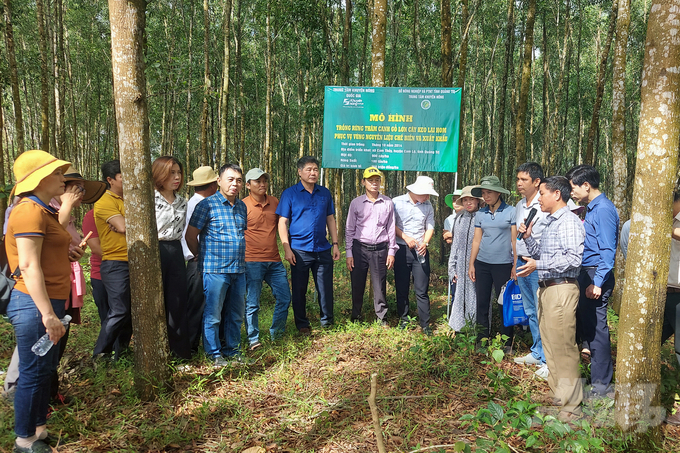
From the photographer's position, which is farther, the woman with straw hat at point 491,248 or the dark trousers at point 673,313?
the woman with straw hat at point 491,248

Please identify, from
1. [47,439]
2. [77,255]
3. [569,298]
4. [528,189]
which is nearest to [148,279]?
[77,255]

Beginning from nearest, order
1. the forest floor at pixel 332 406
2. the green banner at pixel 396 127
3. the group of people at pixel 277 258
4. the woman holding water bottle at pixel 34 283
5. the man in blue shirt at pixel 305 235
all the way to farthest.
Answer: the woman holding water bottle at pixel 34 283 < the group of people at pixel 277 258 < the forest floor at pixel 332 406 < the man in blue shirt at pixel 305 235 < the green banner at pixel 396 127

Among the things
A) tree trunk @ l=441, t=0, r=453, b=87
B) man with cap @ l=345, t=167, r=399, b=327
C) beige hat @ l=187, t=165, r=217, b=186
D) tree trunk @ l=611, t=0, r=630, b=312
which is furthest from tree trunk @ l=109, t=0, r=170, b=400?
tree trunk @ l=611, t=0, r=630, b=312

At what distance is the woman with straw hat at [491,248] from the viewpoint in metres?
4.32

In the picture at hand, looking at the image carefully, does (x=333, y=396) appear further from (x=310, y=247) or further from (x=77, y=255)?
(x=77, y=255)

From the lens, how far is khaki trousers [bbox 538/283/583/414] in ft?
9.97

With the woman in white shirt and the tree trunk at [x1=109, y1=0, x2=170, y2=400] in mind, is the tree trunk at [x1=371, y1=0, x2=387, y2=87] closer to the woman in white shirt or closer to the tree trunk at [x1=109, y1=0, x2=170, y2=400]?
the woman in white shirt

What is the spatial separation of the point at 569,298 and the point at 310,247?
8.31ft

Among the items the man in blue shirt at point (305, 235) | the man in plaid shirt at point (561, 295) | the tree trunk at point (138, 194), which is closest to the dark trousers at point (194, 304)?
the tree trunk at point (138, 194)

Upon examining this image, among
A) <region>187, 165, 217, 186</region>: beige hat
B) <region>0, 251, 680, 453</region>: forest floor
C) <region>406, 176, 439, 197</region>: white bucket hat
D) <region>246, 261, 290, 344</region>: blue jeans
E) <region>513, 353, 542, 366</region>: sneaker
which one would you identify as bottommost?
<region>513, 353, 542, 366</region>: sneaker

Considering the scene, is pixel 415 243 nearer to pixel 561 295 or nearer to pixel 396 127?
pixel 396 127

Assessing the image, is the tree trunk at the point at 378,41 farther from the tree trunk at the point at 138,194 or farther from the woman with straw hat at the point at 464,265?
the tree trunk at the point at 138,194

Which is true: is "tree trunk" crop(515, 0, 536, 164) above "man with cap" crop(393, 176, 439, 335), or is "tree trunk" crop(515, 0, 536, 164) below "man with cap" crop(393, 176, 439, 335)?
above

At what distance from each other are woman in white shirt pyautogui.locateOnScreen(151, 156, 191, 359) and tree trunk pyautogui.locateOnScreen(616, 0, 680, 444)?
10.8ft
